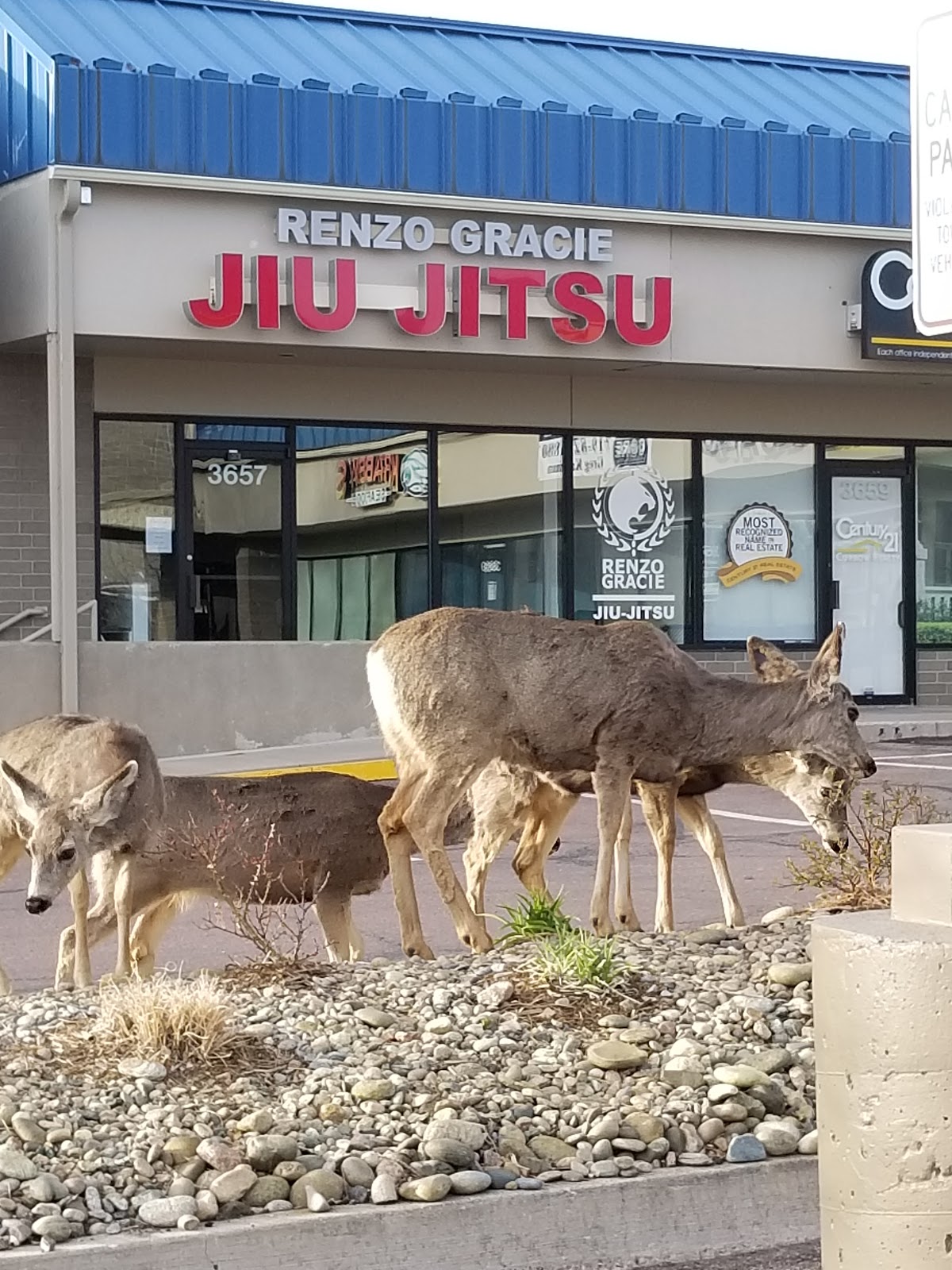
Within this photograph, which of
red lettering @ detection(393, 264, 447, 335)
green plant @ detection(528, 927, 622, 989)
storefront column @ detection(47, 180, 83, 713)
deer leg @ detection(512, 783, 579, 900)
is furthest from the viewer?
red lettering @ detection(393, 264, 447, 335)

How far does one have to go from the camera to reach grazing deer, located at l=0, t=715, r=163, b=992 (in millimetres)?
8820

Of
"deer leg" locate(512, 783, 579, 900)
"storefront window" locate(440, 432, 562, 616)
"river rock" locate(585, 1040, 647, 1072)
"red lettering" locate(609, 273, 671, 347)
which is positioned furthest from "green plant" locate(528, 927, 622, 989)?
"storefront window" locate(440, 432, 562, 616)

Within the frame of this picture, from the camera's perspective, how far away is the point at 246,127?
19812 millimetres

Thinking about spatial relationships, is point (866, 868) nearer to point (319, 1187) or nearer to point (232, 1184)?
point (319, 1187)

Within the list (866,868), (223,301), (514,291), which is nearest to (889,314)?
(514,291)

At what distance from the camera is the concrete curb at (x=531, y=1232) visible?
5.25 meters

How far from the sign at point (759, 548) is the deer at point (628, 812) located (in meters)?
14.3

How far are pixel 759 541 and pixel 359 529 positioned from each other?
5.15m

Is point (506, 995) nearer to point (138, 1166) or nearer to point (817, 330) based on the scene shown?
point (138, 1166)

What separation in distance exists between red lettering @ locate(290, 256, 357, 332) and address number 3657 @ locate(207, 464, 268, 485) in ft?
8.25

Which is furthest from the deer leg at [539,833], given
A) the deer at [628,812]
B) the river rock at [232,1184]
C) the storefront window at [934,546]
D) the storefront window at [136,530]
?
the storefront window at [934,546]

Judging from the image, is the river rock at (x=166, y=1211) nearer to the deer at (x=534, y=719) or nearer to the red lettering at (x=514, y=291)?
the deer at (x=534, y=719)

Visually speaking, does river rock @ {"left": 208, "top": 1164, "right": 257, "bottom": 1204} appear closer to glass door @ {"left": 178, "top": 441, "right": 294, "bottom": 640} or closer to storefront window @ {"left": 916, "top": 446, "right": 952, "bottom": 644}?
glass door @ {"left": 178, "top": 441, "right": 294, "bottom": 640}

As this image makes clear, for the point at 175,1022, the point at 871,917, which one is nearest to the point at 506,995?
the point at 175,1022
